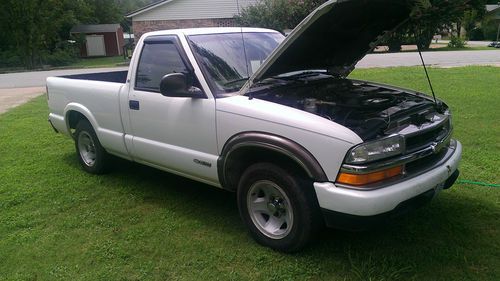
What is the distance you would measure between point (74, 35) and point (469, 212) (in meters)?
53.2

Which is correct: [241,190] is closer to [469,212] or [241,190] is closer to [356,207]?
[356,207]

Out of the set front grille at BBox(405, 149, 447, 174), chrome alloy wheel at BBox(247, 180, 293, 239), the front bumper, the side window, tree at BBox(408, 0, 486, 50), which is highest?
tree at BBox(408, 0, 486, 50)

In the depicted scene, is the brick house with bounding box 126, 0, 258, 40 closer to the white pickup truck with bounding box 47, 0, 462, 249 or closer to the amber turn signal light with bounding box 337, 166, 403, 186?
the white pickup truck with bounding box 47, 0, 462, 249

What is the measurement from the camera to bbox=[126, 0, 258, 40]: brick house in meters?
34.4

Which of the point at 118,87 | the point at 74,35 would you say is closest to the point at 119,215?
the point at 118,87

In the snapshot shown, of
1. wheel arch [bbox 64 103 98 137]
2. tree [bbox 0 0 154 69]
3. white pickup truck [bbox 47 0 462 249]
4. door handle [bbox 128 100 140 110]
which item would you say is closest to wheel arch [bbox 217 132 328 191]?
white pickup truck [bbox 47 0 462 249]

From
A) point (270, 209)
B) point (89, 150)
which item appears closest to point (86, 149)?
point (89, 150)

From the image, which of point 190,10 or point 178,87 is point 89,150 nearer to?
point 178,87

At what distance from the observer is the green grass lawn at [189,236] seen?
135 inches

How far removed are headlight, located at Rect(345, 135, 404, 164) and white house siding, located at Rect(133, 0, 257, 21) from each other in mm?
32723

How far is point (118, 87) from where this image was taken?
4.95 metres

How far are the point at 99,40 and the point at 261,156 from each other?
2126 inches

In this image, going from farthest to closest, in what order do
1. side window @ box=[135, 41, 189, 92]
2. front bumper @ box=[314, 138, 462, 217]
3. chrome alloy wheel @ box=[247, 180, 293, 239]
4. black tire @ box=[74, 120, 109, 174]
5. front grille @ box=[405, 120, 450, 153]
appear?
black tire @ box=[74, 120, 109, 174] → side window @ box=[135, 41, 189, 92] → chrome alloy wheel @ box=[247, 180, 293, 239] → front grille @ box=[405, 120, 450, 153] → front bumper @ box=[314, 138, 462, 217]

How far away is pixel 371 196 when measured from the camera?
3000 mm
